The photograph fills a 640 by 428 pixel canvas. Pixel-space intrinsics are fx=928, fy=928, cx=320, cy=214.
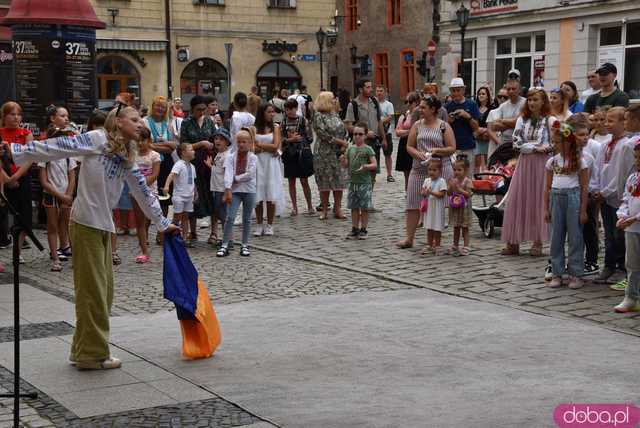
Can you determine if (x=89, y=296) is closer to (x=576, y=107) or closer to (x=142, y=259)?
(x=142, y=259)

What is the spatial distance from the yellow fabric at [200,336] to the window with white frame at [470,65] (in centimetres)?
2859

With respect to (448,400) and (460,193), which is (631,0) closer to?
(460,193)

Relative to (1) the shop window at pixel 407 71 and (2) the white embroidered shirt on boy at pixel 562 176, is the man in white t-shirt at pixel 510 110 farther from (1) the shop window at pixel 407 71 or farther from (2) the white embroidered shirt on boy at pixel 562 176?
(1) the shop window at pixel 407 71

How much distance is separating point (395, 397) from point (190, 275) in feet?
6.26

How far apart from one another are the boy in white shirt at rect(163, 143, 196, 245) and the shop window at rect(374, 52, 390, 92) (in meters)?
36.5

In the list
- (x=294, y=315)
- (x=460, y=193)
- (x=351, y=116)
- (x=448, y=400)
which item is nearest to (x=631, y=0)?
(x=351, y=116)

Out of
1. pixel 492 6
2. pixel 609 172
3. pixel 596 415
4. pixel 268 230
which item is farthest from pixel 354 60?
pixel 596 415

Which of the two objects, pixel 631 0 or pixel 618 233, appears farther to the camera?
pixel 631 0

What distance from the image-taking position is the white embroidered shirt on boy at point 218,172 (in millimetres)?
11672

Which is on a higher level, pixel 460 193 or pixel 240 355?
pixel 460 193

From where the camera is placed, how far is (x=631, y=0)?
1050 inches

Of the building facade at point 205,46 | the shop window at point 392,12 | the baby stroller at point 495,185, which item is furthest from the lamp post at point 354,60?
the baby stroller at point 495,185

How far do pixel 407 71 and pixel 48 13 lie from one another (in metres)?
33.6

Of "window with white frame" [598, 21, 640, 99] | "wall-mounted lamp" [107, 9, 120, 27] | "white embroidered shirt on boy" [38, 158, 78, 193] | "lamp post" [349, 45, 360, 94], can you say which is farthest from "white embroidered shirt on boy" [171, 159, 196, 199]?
"lamp post" [349, 45, 360, 94]
